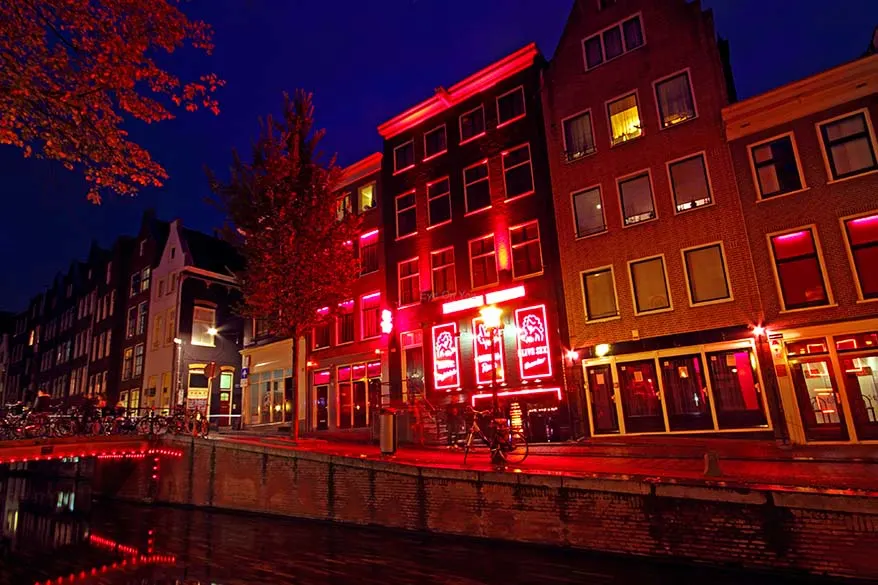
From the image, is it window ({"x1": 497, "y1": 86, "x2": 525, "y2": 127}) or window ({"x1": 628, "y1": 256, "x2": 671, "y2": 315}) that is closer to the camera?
window ({"x1": 628, "y1": 256, "x2": 671, "y2": 315})

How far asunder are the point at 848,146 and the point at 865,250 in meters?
3.10

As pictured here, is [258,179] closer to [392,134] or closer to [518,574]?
[392,134]

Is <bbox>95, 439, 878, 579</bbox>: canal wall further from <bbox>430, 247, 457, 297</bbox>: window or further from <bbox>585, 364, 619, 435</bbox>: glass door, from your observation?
<bbox>430, 247, 457, 297</bbox>: window

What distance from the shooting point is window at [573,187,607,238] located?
18.6m

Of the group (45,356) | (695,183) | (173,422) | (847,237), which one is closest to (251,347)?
(173,422)

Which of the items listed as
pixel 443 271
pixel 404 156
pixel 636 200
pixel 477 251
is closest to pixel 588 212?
pixel 636 200

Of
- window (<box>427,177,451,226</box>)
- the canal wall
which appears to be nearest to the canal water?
the canal wall

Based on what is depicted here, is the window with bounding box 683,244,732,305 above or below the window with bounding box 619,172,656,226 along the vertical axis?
below

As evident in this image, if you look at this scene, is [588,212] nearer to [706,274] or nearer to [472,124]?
[706,274]

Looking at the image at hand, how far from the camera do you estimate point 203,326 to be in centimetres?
3419

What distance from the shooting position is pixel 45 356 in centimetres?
5231

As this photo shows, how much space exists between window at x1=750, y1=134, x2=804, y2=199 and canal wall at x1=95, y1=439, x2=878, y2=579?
11.4m

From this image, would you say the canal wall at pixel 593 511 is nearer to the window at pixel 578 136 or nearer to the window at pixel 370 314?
the window at pixel 370 314

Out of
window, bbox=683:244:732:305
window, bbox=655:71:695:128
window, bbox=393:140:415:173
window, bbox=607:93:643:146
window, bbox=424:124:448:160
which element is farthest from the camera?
window, bbox=393:140:415:173
